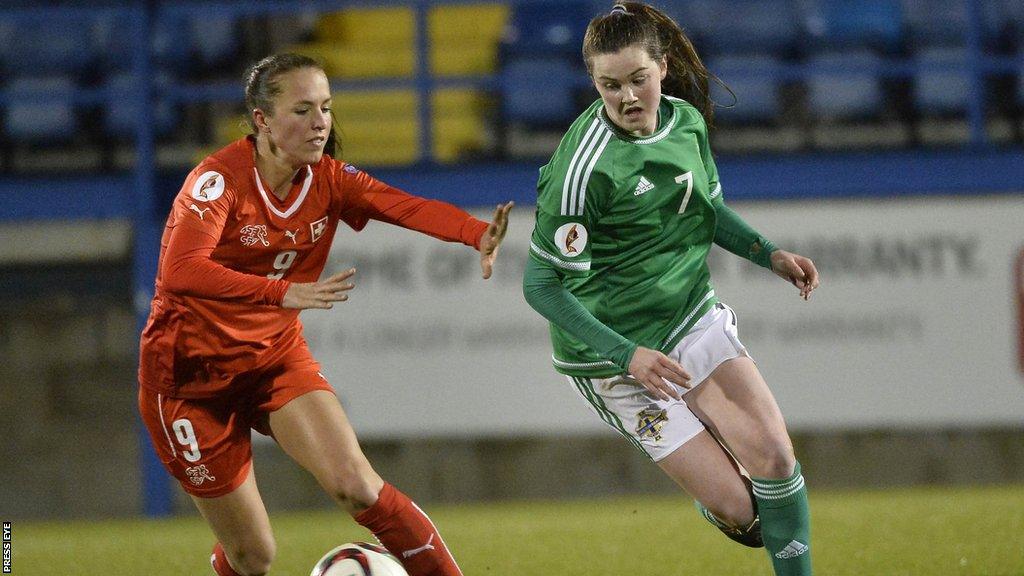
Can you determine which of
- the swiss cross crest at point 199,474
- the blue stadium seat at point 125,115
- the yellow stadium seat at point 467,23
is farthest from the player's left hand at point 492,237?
the yellow stadium seat at point 467,23

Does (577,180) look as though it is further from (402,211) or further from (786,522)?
(786,522)

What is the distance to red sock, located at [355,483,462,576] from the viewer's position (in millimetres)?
3785

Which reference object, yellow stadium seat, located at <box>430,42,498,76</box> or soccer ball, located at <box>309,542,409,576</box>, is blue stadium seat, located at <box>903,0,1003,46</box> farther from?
soccer ball, located at <box>309,542,409,576</box>

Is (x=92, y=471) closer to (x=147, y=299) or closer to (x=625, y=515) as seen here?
(x=147, y=299)

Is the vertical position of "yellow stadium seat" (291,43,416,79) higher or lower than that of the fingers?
lower

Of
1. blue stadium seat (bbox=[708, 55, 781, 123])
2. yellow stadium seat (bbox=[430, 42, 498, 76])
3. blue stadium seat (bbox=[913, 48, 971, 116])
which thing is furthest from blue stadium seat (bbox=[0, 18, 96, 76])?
blue stadium seat (bbox=[913, 48, 971, 116])

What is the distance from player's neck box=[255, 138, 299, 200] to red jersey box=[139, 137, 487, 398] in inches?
0.8

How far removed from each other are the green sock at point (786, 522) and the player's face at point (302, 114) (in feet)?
5.13

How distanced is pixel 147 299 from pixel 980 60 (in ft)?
17.9

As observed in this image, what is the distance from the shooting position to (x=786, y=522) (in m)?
3.66

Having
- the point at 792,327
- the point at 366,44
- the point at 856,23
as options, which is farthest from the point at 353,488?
the point at 366,44

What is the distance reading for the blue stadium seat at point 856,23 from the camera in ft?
31.3

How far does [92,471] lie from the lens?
31.3ft

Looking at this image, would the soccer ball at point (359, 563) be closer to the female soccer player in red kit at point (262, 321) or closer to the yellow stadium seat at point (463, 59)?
the female soccer player in red kit at point (262, 321)
